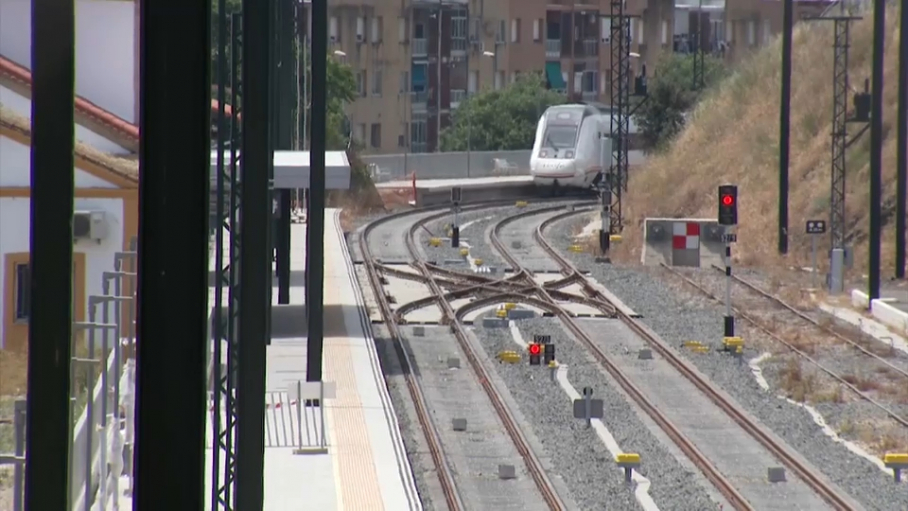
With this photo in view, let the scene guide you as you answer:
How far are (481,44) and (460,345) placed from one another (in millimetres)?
43833

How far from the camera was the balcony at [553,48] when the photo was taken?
6228 centimetres

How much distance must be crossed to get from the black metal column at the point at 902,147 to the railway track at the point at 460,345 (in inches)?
224

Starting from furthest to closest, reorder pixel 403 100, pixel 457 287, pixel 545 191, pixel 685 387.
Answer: pixel 403 100
pixel 545 191
pixel 457 287
pixel 685 387

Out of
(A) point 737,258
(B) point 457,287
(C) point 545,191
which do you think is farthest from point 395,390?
(C) point 545,191

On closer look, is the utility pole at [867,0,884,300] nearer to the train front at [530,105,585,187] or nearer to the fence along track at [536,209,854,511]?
the fence along track at [536,209,854,511]

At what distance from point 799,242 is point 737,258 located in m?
1.28

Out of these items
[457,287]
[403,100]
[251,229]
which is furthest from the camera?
[403,100]

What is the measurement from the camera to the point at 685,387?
46.4 ft

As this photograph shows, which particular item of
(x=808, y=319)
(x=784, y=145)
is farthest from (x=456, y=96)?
(x=808, y=319)

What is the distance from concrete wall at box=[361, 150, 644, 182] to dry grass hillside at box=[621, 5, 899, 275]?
862cm

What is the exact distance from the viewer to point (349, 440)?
11367 millimetres

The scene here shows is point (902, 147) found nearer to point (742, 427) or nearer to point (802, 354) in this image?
point (802, 354)

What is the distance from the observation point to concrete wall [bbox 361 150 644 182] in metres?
45.7

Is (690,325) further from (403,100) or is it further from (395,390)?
(403,100)
